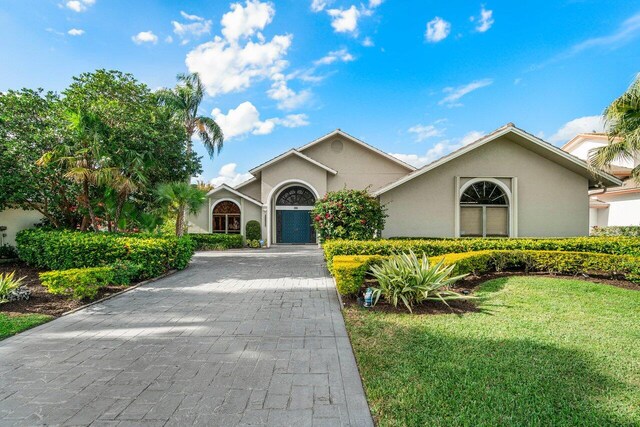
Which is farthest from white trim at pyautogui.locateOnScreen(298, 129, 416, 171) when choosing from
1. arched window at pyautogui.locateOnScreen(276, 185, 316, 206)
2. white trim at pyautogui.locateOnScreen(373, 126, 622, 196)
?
white trim at pyautogui.locateOnScreen(373, 126, 622, 196)

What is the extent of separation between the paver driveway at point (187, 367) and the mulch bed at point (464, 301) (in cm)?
92

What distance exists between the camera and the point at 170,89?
2478 cm

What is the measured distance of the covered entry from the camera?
821 inches

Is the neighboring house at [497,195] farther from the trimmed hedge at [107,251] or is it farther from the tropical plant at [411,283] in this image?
the trimmed hedge at [107,251]

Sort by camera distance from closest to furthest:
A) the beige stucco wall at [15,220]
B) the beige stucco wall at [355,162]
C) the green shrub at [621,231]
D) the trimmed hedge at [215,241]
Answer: the beige stucco wall at [15,220]
the green shrub at [621,231]
the trimmed hedge at [215,241]
the beige stucco wall at [355,162]

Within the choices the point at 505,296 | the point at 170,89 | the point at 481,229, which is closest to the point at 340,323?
the point at 505,296

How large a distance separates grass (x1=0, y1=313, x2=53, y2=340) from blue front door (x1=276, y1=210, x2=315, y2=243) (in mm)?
15545

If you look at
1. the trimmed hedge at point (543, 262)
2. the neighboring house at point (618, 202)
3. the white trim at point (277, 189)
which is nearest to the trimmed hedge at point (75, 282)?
the trimmed hedge at point (543, 262)

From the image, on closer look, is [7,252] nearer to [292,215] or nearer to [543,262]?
[292,215]

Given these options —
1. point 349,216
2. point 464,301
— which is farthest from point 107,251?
point 464,301

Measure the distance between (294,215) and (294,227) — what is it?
2.78 ft

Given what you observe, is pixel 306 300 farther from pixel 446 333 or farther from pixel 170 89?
pixel 170 89

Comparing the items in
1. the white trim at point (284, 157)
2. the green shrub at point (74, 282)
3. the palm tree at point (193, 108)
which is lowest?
the green shrub at point (74, 282)

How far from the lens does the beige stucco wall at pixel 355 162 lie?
21.3 meters
